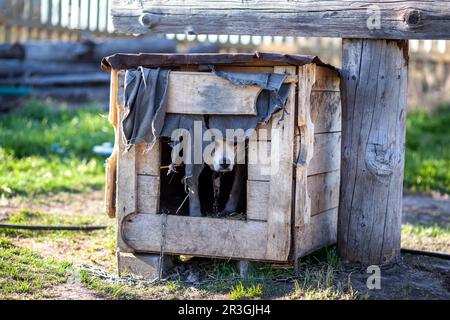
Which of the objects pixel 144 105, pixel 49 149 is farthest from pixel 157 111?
pixel 49 149

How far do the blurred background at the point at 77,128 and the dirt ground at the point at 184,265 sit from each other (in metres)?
0.02

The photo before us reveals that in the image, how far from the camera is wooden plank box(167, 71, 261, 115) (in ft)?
16.0

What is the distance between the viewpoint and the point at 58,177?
8.55 metres

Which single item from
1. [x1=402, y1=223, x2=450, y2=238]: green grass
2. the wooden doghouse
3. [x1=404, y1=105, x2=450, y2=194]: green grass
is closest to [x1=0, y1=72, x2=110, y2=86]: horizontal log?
[x1=404, y1=105, x2=450, y2=194]: green grass

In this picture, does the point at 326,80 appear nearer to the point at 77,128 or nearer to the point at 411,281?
the point at 411,281

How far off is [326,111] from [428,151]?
5306 mm

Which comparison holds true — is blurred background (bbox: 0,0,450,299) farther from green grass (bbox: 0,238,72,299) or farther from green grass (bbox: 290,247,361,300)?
green grass (bbox: 290,247,361,300)

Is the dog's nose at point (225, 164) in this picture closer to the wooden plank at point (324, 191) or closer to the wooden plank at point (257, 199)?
the wooden plank at point (257, 199)

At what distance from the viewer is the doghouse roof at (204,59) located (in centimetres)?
482

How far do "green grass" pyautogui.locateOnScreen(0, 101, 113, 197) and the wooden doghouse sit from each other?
2.88 m

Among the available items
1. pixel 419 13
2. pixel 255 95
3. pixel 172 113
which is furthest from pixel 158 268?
pixel 419 13

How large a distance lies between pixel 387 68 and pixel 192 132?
5.11 ft

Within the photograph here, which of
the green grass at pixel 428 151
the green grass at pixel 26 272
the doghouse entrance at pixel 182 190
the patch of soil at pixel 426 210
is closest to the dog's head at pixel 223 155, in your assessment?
the doghouse entrance at pixel 182 190
